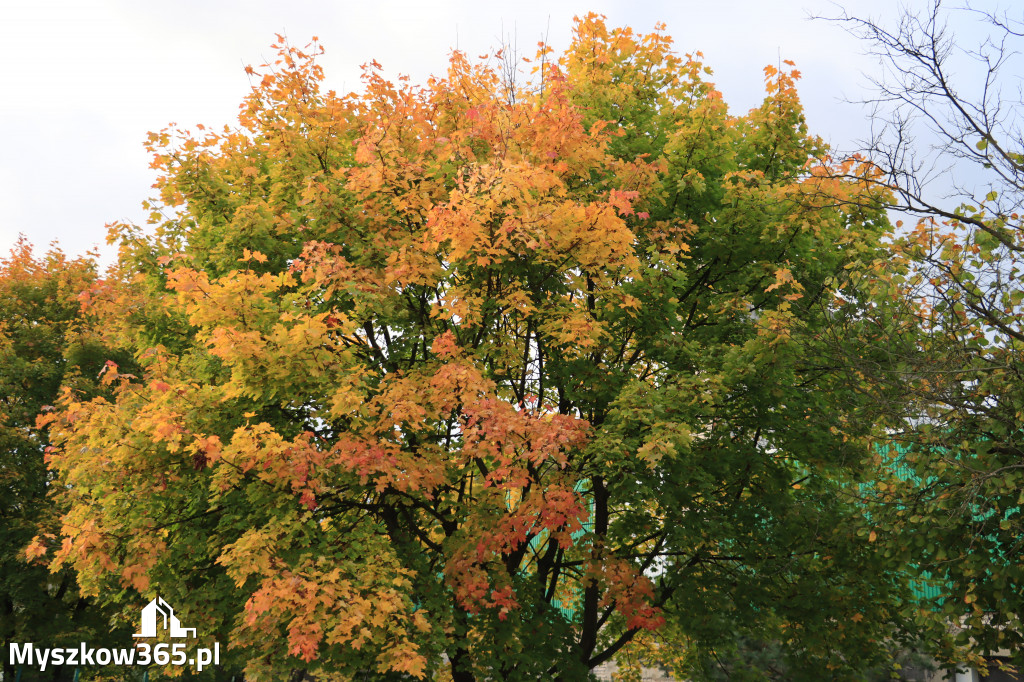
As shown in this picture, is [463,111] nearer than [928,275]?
No

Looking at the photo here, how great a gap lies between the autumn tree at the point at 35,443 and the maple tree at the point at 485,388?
373 inches

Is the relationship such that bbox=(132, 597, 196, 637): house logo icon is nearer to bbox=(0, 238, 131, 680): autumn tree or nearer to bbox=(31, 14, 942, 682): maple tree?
bbox=(31, 14, 942, 682): maple tree

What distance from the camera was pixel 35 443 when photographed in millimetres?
21656

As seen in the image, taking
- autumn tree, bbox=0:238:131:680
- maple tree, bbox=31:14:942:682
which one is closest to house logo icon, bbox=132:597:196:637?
maple tree, bbox=31:14:942:682

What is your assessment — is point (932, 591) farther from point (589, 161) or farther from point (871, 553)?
point (589, 161)

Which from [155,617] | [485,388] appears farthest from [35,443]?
[485,388]

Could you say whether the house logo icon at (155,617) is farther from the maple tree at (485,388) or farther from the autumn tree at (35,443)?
the autumn tree at (35,443)

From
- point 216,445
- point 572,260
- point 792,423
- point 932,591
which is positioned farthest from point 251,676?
point 932,591

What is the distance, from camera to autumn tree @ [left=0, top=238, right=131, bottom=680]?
65.4 feet

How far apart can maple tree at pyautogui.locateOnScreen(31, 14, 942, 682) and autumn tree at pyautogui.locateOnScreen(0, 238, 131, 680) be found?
947cm

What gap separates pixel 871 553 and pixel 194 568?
945 cm

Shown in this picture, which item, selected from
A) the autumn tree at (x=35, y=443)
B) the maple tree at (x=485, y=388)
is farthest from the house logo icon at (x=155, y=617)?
the autumn tree at (x=35, y=443)

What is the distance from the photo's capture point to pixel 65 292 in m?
24.4

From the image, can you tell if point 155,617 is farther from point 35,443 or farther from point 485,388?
point 35,443
